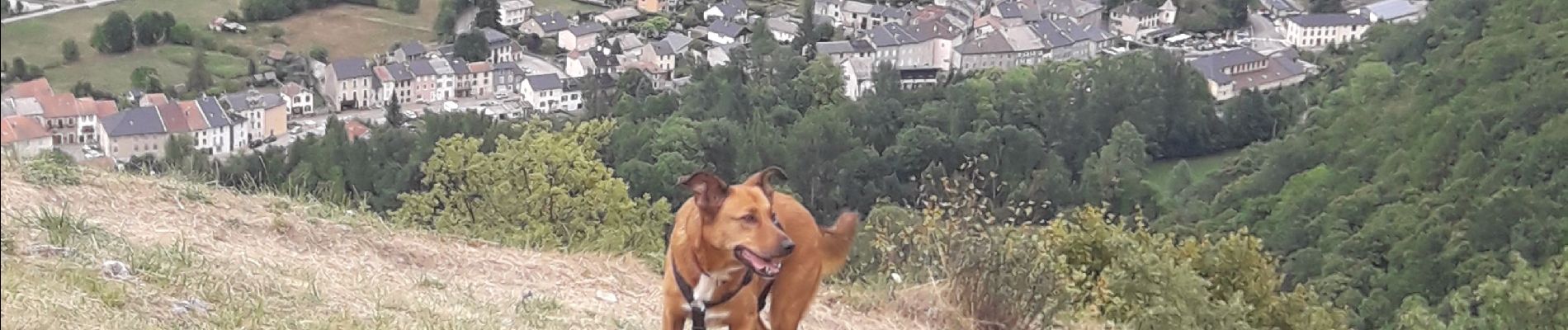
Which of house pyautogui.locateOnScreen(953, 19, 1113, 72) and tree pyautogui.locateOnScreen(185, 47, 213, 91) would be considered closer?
tree pyautogui.locateOnScreen(185, 47, 213, 91)

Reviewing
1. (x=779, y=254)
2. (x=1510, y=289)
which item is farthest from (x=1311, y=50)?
(x=779, y=254)

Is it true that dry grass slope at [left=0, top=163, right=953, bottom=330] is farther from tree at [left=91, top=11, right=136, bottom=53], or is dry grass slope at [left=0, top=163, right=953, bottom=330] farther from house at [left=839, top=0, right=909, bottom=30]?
house at [left=839, top=0, right=909, bottom=30]

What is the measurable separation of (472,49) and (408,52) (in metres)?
1.22

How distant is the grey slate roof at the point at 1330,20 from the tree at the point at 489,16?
48.3ft

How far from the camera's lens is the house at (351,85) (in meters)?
24.7

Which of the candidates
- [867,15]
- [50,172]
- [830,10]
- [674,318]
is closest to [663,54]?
[830,10]

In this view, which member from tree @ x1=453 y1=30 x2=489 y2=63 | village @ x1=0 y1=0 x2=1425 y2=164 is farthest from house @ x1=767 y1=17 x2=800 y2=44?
tree @ x1=453 y1=30 x2=489 y2=63

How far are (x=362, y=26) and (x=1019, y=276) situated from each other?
1002 inches

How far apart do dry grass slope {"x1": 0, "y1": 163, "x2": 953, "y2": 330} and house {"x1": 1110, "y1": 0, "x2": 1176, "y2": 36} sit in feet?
94.8

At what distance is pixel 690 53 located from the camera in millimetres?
28234

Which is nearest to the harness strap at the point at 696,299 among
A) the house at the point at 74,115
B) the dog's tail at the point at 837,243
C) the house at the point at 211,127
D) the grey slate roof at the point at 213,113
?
the dog's tail at the point at 837,243

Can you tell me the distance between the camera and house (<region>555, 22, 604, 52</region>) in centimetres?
2883

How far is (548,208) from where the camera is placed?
873 cm

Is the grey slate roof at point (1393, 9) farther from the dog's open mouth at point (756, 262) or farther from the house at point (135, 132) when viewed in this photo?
the dog's open mouth at point (756, 262)
